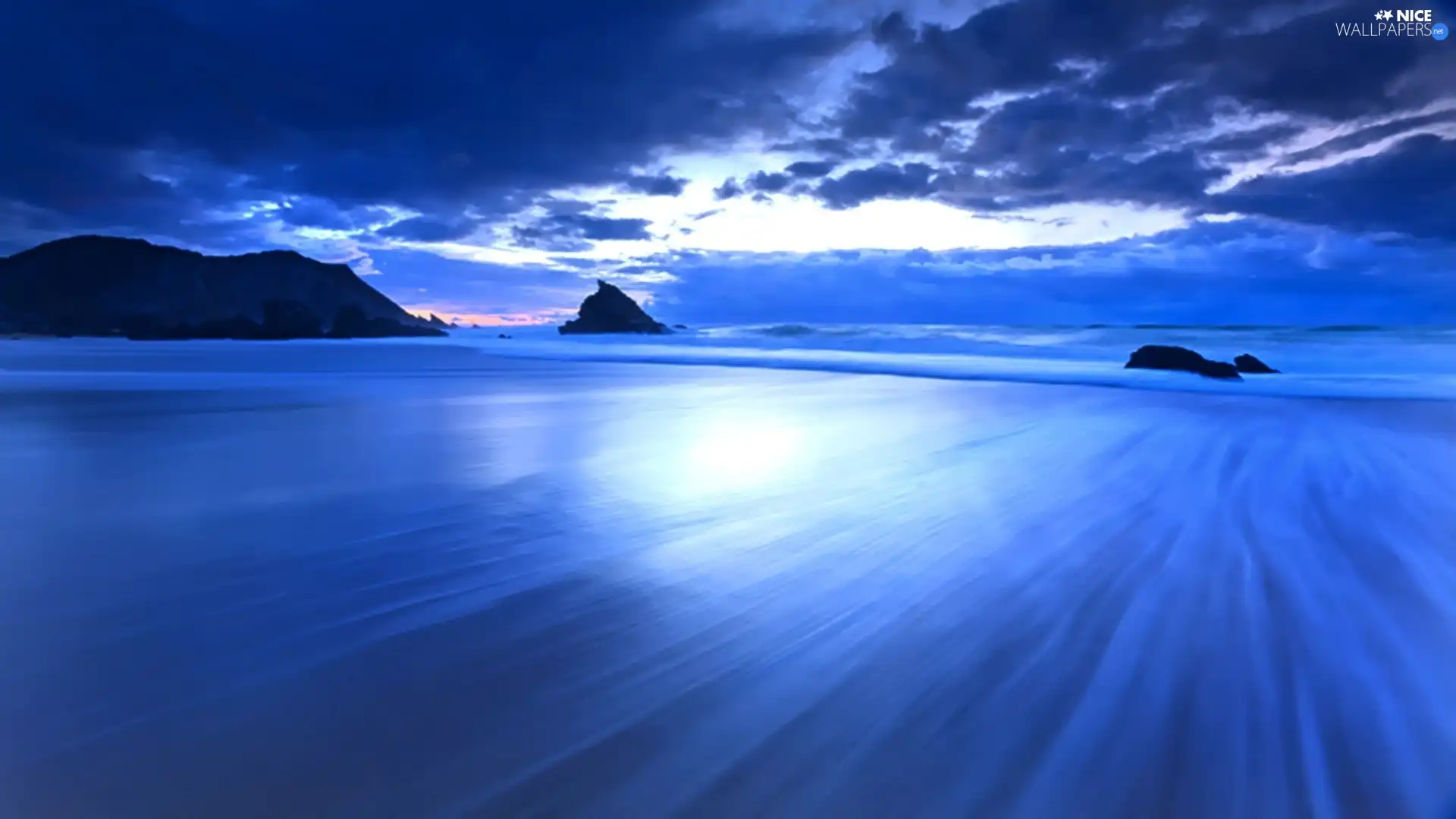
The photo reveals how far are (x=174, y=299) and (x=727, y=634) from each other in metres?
49.9

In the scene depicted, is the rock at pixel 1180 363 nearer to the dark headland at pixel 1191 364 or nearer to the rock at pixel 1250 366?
the dark headland at pixel 1191 364

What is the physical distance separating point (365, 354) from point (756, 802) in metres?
21.9

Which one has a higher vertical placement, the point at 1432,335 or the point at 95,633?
the point at 1432,335

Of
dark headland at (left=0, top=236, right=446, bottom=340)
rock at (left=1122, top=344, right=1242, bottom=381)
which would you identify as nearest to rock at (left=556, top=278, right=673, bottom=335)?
dark headland at (left=0, top=236, right=446, bottom=340)

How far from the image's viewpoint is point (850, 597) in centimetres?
220

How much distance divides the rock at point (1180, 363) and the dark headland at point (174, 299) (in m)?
36.9

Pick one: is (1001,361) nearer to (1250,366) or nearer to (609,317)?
(1250,366)

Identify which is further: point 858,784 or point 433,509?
point 433,509

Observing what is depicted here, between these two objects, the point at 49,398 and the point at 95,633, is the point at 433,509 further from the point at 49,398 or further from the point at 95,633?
the point at 49,398

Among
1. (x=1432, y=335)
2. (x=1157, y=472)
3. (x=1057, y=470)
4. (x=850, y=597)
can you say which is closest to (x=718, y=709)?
(x=850, y=597)

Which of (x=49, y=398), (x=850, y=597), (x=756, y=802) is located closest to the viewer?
(x=756, y=802)

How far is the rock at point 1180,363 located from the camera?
11172mm

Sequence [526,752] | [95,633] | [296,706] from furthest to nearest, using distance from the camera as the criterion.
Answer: [95,633]
[296,706]
[526,752]

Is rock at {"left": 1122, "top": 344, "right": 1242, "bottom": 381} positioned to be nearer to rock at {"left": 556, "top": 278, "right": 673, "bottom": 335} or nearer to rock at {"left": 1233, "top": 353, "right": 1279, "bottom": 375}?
rock at {"left": 1233, "top": 353, "right": 1279, "bottom": 375}
